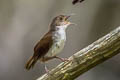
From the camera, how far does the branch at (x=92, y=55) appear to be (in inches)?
112

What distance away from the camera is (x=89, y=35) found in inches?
266

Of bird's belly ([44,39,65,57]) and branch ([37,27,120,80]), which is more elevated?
branch ([37,27,120,80])

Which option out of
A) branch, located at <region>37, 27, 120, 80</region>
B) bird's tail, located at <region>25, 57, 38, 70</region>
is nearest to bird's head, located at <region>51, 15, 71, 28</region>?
bird's tail, located at <region>25, 57, 38, 70</region>

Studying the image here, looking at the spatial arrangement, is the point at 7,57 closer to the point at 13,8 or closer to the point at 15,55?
the point at 15,55

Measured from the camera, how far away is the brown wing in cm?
346

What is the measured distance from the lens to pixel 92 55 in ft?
9.48

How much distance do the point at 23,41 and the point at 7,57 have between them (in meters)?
0.30

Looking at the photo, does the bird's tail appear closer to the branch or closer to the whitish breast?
the whitish breast

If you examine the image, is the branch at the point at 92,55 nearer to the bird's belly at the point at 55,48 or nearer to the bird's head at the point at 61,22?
the bird's belly at the point at 55,48

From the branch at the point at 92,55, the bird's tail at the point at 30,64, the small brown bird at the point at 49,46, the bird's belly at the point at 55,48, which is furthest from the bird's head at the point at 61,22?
the branch at the point at 92,55

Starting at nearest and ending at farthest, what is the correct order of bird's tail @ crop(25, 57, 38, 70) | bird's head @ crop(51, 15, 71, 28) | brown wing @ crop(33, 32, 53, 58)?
bird's tail @ crop(25, 57, 38, 70) → brown wing @ crop(33, 32, 53, 58) → bird's head @ crop(51, 15, 71, 28)

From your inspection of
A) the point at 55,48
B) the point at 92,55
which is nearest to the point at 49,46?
the point at 55,48

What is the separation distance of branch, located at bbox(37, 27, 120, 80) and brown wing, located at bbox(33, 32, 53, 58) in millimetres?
511

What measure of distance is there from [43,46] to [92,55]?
26.1 inches
